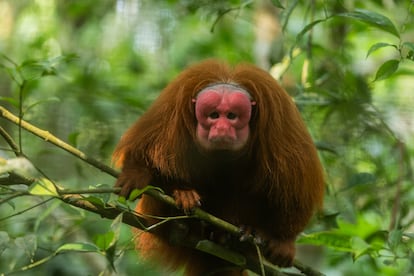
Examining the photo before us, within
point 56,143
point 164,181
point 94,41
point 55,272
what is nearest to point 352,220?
point 164,181

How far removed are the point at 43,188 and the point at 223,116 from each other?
1184 mm

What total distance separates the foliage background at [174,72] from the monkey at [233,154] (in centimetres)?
20

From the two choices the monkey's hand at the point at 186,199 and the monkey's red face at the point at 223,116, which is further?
the monkey's red face at the point at 223,116

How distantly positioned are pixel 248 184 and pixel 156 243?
629 mm

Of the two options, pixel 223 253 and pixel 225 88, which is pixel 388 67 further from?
pixel 223 253

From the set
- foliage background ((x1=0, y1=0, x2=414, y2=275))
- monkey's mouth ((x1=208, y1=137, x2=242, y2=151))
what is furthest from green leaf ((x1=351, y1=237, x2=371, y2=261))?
monkey's mouth ((x1=208, y1=137, x2=242, y2=151))

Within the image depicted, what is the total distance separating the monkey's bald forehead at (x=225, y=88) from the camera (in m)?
3.30

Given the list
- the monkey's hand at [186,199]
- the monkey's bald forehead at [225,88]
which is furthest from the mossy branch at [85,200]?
the monkey's bald forehead at [225,88]

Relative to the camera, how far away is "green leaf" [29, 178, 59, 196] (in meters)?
2.19

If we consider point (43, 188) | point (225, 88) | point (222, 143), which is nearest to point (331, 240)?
point (222, 143)

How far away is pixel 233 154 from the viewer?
3.32m

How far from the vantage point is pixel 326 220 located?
12.1ft

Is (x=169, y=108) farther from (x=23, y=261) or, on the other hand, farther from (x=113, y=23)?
(x=113, y=23)

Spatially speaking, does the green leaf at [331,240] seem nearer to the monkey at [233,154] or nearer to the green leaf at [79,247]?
the monkey at [233,154]
